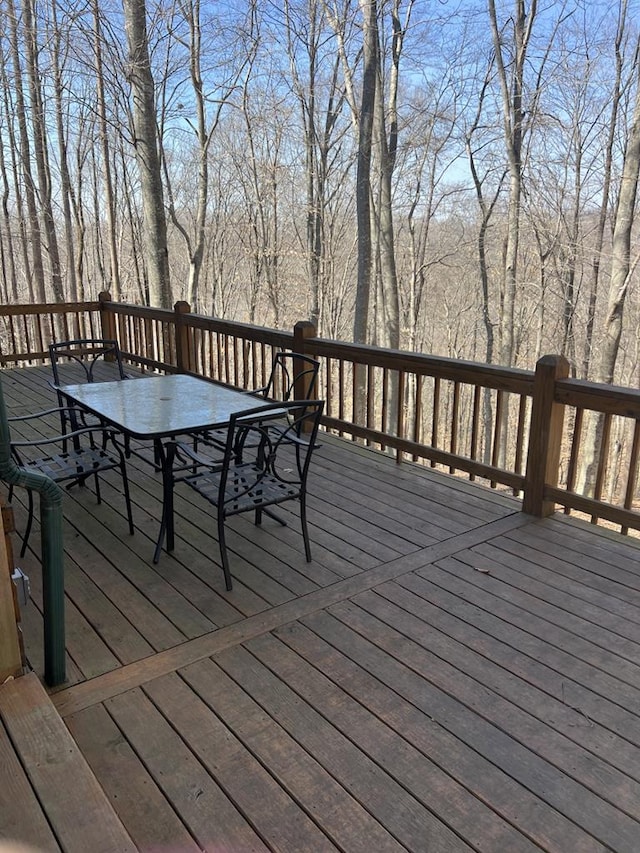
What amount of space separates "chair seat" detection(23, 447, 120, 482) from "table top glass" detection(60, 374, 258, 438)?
0.24 metres

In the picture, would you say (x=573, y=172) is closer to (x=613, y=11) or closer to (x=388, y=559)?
(x=613, y=11)

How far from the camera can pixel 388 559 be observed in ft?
9.93

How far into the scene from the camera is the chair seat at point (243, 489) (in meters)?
2.85

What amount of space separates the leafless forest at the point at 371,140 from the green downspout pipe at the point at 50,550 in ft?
23.4

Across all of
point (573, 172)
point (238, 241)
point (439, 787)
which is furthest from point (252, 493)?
point (238, 241)

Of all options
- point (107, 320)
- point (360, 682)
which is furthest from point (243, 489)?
point (107, 320)

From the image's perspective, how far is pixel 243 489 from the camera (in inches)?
117

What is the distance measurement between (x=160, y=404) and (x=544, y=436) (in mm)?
2109

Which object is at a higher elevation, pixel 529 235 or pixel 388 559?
pixel 529 235

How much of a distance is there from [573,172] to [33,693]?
13.3 m

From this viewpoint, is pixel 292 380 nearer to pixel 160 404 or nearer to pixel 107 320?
pixel 160 404

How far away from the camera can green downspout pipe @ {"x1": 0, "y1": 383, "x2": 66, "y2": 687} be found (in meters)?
1.73

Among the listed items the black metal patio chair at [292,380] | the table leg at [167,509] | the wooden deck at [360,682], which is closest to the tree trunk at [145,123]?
the black metal patio chair at [292,380]

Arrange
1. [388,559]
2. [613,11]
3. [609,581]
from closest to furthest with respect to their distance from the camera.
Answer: [609,581]
[388,559]
[613,11]
